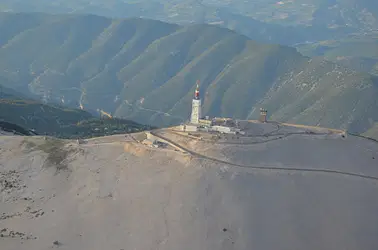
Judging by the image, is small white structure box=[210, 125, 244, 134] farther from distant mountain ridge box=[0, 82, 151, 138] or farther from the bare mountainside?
distant mountain ridge box=[0, 82, 151, 138]

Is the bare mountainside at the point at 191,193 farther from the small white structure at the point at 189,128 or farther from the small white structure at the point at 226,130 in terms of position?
the small white structure at the point at 226,130

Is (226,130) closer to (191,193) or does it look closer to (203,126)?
(203,126)

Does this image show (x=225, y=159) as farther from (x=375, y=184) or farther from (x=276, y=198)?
(x=375, y=184)

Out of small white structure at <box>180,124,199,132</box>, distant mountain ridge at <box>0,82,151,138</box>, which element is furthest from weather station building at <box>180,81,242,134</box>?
distant mountain ridge at <box>0,82,151,138</box>

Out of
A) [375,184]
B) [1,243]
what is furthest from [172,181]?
[375,184]

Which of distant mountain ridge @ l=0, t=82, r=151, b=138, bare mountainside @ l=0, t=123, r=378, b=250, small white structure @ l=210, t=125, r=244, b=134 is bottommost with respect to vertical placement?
distant mountain ridge @ l=0, t=82, r=151, b=138

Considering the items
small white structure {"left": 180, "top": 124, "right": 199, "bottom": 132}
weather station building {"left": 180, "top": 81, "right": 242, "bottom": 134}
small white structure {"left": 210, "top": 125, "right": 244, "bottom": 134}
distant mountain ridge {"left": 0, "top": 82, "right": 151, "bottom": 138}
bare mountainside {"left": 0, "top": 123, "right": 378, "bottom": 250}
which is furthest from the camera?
distant mountain ridge {"left": 0, "top": 82, "right": 151, "bottom": 138}

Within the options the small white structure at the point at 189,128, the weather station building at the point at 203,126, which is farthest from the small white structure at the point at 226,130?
the small white structure at the point at 189,128

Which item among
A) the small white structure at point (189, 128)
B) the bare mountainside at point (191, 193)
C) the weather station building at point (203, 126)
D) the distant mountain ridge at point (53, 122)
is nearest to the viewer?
the bare mountainside at point (191, 193)
